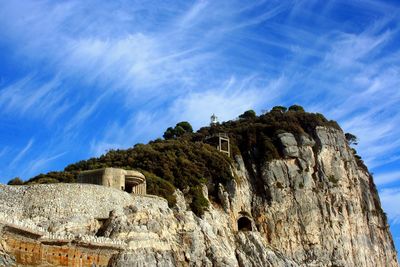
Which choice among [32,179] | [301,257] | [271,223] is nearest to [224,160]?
[271,223]

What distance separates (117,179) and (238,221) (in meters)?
17.9

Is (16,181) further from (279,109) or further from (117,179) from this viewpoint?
(279,109)

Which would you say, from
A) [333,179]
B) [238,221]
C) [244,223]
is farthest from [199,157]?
[333,179]

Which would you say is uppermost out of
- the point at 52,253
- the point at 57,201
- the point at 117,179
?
the point at 117,179

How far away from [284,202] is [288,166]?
4.66m

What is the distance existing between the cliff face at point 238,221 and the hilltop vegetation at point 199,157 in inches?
43.6

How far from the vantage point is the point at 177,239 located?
43.3 m

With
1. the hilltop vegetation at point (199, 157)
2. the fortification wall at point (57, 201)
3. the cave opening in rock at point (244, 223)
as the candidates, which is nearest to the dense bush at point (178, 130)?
the hilltop vegetation at point (199, 157)

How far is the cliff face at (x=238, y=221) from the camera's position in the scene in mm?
36841

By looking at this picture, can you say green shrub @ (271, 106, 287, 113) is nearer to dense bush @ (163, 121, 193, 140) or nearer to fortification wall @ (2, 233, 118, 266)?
dense bush @ (163, 121, 193, 140)

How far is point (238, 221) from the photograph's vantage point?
59.5 m

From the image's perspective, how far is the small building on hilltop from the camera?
148 feet

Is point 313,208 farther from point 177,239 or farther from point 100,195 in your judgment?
point 100,195

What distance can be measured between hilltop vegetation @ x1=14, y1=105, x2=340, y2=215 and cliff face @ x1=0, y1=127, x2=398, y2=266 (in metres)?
1.11
